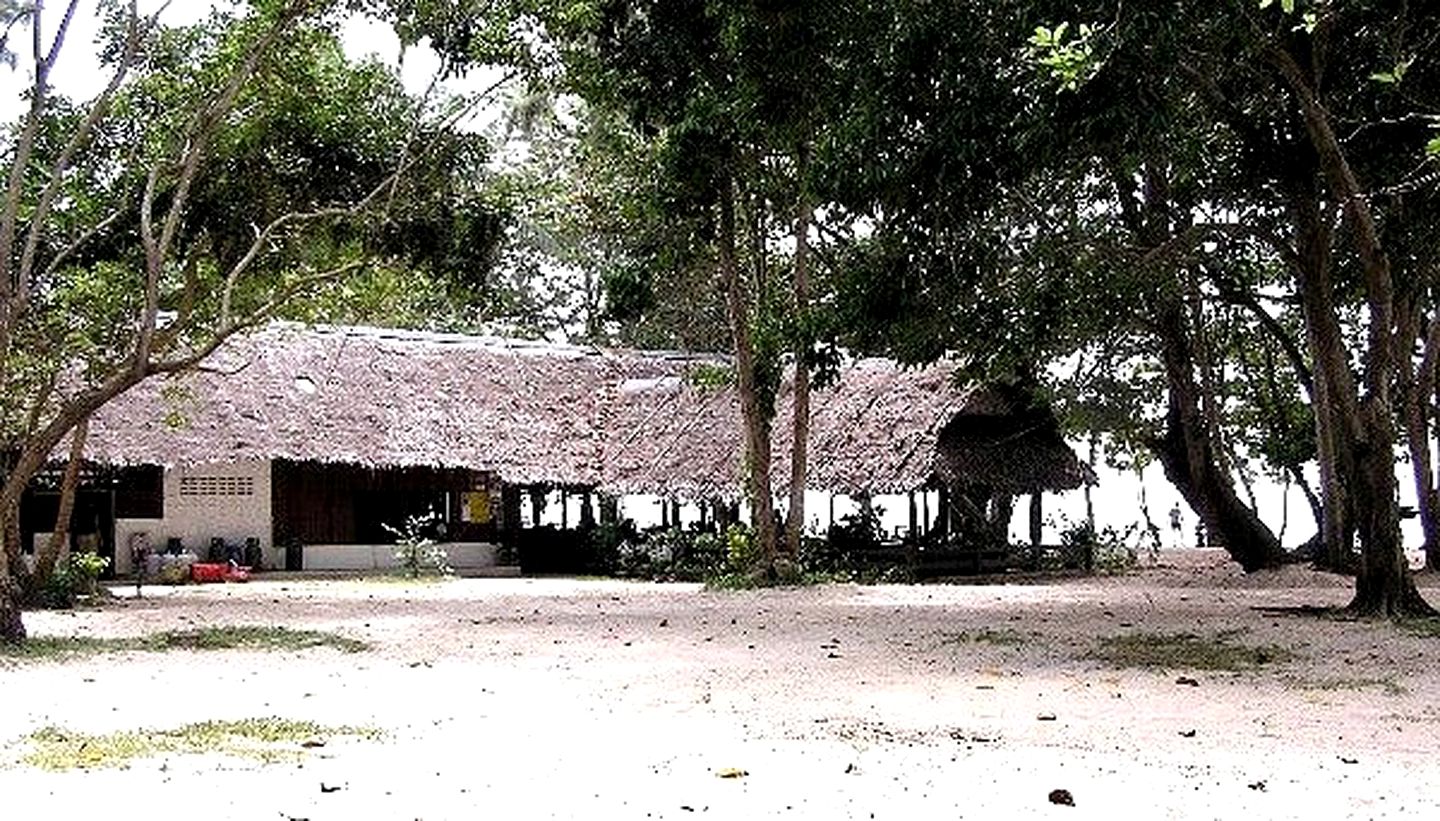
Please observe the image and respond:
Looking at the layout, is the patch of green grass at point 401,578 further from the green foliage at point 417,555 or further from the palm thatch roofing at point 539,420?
the palm thatch roofing at point 539,420

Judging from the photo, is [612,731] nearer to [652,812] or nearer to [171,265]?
[652,812]

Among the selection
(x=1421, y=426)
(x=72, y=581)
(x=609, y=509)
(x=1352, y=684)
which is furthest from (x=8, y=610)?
(x=1421, y=426)

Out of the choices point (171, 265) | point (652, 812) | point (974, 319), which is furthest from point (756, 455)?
point (652, 812)

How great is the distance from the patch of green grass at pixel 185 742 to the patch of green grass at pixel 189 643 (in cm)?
445

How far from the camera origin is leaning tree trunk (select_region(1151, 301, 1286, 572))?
813 inches

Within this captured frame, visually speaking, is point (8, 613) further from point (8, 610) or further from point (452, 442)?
point (452, 442)

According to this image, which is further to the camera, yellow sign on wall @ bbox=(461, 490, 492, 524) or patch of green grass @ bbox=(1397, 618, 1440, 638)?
yellow sign on wall @ bbox=(461, 490, 492, 524)

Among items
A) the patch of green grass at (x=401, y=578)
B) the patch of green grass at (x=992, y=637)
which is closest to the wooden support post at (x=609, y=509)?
the patch of green grass at (x=401, y=578)

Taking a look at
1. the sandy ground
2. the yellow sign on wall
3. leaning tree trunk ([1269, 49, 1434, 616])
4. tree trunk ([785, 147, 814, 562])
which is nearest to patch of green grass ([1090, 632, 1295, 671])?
the sandy ground

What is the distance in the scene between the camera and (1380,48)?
11594 millimetres

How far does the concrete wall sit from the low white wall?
603mm

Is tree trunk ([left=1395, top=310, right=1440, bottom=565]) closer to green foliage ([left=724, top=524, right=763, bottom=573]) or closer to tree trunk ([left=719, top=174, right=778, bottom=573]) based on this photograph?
tree trunk ([left=719, top=174, right=778, bottom=573])

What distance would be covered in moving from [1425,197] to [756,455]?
938 cm

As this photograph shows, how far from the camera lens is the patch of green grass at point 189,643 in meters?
11.7
